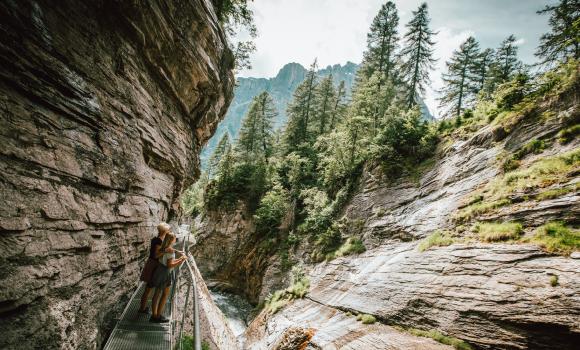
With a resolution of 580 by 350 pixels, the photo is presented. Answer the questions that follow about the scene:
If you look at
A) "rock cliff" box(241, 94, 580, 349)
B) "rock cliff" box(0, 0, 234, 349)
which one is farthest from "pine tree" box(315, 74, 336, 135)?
"rock cliff" box(0, 0, 234, 349)

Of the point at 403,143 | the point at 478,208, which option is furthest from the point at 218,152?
the point at 478,208

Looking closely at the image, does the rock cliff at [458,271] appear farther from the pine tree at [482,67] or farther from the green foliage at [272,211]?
the pine tree at [482,67]

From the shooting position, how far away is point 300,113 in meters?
36.1

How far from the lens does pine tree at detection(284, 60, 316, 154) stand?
3472 cm

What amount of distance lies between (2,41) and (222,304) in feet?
73.5

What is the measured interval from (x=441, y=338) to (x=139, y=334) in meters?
8.14

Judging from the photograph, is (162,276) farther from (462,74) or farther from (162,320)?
(462,74)

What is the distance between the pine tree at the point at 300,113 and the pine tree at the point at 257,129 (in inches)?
141

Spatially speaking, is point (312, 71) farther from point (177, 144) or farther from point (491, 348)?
point (491, 348)

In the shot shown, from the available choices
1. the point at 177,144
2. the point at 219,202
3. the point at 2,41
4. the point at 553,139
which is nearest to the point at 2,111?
the point at 2,41

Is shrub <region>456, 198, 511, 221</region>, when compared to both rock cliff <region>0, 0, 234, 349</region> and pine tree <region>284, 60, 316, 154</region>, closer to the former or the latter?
rock cliff <region>0, 0, 234, 349</region>

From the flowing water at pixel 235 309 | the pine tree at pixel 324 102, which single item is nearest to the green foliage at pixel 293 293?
the flowing water at pixel 235 309

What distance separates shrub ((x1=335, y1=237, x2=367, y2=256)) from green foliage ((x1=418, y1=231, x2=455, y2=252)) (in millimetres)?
4139

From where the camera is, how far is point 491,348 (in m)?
6.89
